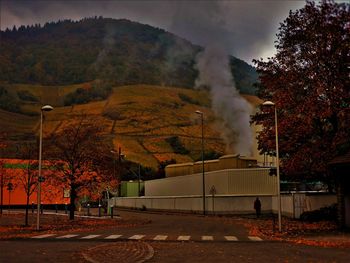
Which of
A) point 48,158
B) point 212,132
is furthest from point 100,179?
point 212,132

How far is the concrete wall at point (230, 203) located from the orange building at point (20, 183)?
473 inches

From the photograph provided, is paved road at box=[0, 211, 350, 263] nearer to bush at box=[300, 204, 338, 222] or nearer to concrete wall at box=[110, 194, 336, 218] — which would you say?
bush at box=[300, 204, 338, 222]

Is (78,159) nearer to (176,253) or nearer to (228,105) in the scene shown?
(176,253)

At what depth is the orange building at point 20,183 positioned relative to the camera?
132 ft

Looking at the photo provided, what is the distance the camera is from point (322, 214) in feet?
119

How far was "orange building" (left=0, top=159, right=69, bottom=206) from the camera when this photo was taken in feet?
132

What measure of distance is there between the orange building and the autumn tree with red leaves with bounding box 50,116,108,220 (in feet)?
3.51

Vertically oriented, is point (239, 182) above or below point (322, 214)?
above

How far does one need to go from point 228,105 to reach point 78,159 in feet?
167

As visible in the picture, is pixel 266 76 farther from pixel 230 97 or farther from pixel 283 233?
pixel 230 97

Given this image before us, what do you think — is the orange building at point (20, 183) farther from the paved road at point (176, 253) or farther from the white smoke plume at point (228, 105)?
the white smoke plume at point (228, 105)

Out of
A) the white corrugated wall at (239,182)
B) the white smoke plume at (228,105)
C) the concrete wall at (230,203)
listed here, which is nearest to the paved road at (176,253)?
the concrete wall at (230,203)

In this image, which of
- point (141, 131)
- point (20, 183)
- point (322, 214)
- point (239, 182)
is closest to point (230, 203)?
point (239, 182)

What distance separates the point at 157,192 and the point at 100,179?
41.9 m
